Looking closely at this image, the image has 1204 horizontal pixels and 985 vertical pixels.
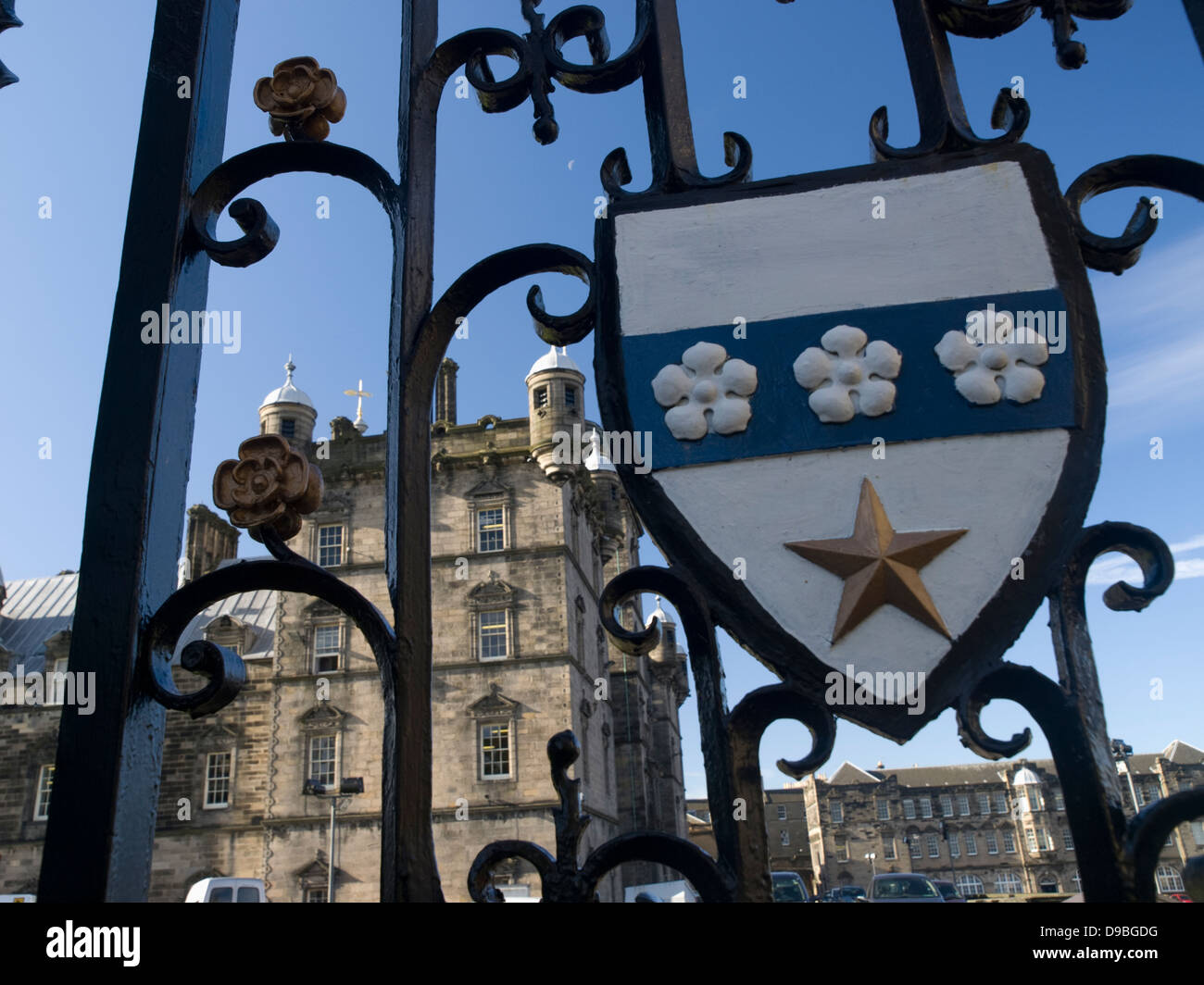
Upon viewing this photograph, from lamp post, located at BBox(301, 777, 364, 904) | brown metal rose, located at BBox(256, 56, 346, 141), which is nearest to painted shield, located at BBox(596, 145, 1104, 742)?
brown metal rose, located at BBox(256, 56, 346, 141)

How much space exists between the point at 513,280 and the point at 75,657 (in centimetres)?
102

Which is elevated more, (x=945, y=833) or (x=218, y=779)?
(x=218, y=779)

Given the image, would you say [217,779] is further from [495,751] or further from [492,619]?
[492,619]

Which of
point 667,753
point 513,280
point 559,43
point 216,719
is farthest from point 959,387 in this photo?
point 667,753

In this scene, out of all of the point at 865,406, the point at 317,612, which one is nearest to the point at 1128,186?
the point at 865,406

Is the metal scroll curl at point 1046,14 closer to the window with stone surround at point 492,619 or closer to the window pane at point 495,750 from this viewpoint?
the window pane at point 495,750

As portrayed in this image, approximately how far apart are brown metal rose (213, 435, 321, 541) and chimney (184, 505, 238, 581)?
3228 centimetres

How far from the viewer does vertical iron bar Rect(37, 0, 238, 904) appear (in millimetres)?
1598

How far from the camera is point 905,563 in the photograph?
1559mm

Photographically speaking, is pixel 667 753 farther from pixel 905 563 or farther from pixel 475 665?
pixel 905 563

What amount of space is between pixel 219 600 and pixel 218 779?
2975 centimetres

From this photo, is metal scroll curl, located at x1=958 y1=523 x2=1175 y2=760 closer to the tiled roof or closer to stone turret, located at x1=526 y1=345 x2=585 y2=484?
stone turret, located at x1=526 y1=345 x2=585 y2=484

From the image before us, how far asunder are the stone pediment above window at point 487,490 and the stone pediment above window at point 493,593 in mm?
2363

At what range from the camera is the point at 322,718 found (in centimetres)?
2720
